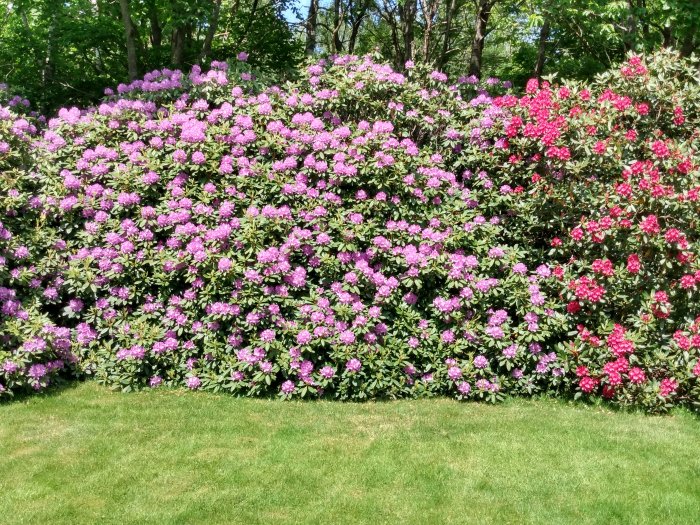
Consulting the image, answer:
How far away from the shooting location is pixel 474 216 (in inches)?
246

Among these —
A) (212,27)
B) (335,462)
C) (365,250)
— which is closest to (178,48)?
(212,27)

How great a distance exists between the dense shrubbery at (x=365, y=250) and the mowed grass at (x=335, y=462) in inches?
14.0

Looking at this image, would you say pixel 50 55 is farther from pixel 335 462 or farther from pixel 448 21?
pixel 335 462

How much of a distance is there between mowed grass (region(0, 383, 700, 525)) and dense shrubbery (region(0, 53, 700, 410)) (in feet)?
1.17

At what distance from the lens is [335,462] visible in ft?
14.5

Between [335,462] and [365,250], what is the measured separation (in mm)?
2210

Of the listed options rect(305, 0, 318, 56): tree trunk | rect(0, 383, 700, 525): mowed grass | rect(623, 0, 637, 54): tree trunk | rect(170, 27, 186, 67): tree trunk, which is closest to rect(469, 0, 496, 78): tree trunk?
rect(305, 0, 318, 56): tree trunk

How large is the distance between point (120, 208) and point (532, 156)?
405cm

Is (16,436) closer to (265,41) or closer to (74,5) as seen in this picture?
(74,5)

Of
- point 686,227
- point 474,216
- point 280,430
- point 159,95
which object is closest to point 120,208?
point 159,95

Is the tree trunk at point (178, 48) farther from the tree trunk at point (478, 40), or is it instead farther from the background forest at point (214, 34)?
the tree trunk at point (478, 40)

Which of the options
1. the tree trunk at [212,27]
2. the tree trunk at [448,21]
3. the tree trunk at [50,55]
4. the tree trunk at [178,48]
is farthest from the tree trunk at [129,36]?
the tree trunk at [448,21]

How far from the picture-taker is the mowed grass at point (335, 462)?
3850mm

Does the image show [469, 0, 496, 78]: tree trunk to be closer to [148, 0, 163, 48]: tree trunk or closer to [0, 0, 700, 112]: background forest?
[0, 0, 700, 112]: background forest
